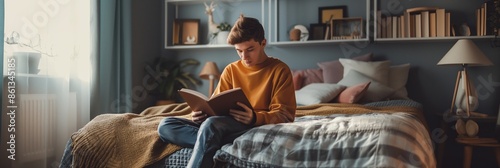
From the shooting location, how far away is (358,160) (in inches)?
47.3

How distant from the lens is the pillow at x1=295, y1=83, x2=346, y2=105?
107 inches

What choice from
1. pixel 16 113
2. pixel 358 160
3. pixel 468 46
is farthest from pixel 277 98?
pixel 468 46

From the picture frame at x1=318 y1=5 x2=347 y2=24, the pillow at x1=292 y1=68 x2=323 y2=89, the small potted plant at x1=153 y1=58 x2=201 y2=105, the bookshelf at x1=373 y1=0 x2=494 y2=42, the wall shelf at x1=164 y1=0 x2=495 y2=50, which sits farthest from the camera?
the small potted plant at x1=153 y1=58 x2=201 y2=105

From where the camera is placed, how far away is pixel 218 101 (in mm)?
1443

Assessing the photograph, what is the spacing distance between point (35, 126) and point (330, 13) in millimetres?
2291

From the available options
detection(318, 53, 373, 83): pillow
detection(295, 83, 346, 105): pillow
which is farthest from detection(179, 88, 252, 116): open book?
detection(318, 53, 373, 83): pillow

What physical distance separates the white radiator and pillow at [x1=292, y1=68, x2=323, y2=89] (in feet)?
5.80

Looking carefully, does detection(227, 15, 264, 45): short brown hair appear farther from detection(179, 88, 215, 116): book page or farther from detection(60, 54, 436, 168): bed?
detection(60, 54, 436, 168): bed

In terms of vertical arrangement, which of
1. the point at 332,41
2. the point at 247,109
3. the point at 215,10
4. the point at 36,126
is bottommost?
the point at 36,126

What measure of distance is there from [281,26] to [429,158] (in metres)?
2.36

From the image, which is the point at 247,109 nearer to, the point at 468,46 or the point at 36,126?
the point at 36,126

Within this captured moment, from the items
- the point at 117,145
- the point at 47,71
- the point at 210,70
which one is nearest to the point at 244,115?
the point at 117,145

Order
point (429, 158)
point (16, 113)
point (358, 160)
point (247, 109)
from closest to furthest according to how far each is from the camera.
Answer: point (358, 160) → point (429, 158) → point (247, 109) → point (16, 113)

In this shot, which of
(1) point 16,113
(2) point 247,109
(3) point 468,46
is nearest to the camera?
(2) point 247,109
